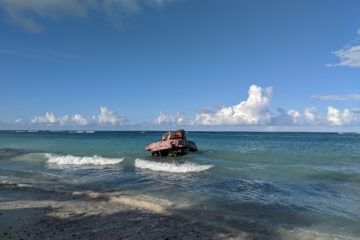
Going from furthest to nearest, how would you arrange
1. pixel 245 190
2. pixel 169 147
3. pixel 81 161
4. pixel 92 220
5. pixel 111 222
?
pixel 169 147, pixel 81 161, pixel 245 190, pixel 92 220, pixel 111 222

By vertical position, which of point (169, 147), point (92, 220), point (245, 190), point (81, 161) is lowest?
point (245, 190)

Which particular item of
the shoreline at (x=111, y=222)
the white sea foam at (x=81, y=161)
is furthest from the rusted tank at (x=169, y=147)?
the shoreline at (x=111, y=222)

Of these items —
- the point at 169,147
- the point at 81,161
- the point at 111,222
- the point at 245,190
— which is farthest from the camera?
the point at 169,147

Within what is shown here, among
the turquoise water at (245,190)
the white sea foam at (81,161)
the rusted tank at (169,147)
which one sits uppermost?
the rusted tank at (169,147)

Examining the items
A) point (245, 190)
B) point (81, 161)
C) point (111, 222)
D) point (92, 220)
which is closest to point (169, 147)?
point (81, 161)

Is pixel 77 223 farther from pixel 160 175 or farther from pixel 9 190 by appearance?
pixel 160 175

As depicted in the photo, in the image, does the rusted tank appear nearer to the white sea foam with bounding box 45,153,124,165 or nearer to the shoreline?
the white sea foam with bounding box 45,153,124,165

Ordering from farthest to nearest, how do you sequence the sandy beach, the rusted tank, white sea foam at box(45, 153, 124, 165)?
the rusted tank → white sea foam at box(45, 153, 124, 165) → the sandy beach

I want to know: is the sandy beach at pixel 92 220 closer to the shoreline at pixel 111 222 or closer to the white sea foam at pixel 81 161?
the shoreline at pixel 111 222

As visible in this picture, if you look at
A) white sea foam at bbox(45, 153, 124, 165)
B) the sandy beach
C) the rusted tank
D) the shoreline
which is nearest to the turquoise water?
the shoreline

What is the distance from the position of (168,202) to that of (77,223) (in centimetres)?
356

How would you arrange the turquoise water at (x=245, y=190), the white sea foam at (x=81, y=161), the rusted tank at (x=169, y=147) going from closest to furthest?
the turquoise water at (x=245, y=190)
the white sea foam at (x=81, y=161)
the rusted tank at (x=169, y=147)

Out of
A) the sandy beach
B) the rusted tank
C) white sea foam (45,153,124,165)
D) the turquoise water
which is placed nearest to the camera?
the sandy beach

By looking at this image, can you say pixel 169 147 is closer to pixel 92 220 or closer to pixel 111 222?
pixel 92 220
